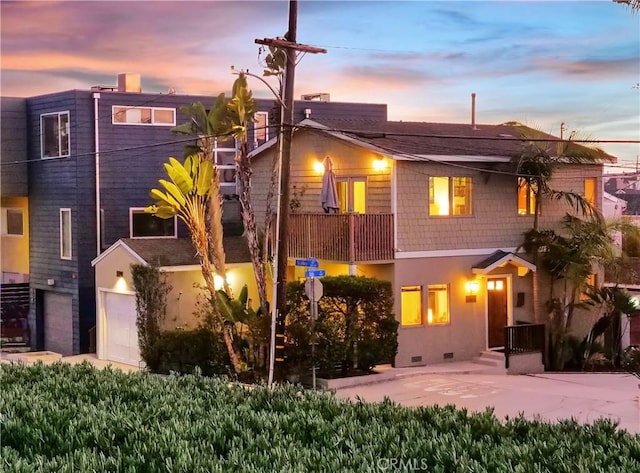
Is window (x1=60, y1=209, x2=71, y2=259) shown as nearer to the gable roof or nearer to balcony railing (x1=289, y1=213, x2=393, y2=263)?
the gable roof

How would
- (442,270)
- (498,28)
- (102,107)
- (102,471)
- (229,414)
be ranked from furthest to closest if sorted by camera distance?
(102,107) → (442,270) → (498,28) → (229,414) → (102,471)

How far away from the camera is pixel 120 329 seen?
25.5 meters

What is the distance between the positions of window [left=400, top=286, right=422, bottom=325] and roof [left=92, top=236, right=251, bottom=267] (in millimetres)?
4788

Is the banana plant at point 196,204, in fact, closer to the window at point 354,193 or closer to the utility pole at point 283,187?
the utility pole at point 283,187

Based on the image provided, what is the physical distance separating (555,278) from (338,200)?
660 cm

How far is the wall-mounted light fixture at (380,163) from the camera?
2308 cm

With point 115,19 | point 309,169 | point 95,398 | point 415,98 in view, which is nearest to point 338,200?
point 309,169

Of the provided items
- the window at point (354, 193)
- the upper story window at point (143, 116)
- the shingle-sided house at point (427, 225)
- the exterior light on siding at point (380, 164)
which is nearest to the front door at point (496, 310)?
the shingle-sided house at point (427, 225)

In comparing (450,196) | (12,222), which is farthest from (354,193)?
(12,222)

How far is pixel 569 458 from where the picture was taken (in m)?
6.97

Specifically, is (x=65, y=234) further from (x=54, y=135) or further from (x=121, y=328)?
(x=121, y=328)

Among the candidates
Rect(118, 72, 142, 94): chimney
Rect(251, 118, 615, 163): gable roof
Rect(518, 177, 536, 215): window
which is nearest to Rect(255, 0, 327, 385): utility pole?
Rect(251, 118, 615, 163): gable roof

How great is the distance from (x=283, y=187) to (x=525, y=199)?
9.12m

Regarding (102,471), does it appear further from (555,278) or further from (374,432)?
(555,278)
